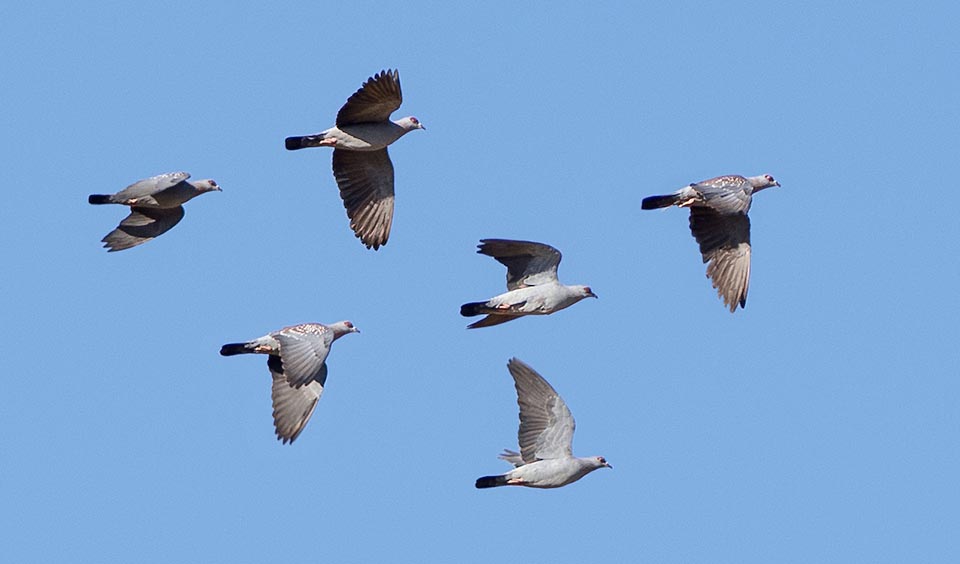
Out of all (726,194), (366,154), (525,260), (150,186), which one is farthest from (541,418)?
(150,186)

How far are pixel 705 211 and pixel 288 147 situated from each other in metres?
5.90

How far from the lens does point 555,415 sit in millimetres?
31875

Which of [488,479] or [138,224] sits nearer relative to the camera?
[488,479]

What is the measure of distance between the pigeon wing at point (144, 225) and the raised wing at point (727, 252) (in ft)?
25.3

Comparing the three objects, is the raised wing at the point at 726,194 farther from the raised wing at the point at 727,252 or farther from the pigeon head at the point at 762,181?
the pigeon head at the point at 762,181

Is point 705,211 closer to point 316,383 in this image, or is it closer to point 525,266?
point 525,266

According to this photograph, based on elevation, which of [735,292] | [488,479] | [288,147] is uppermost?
[288,147]

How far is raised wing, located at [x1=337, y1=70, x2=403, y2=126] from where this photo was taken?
3206cm

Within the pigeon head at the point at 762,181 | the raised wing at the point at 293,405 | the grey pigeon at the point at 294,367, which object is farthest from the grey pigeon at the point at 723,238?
the raised wing at the point at 293,405

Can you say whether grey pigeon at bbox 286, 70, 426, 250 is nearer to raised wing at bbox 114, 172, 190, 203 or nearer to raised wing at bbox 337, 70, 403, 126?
raised wing at bbox 337, 70, 403, 126

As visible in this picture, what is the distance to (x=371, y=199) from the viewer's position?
112 feet

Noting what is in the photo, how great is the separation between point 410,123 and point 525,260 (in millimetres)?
3071

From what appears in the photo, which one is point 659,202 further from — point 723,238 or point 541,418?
point 541,418

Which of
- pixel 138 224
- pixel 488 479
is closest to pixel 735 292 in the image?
pixel 488 479
